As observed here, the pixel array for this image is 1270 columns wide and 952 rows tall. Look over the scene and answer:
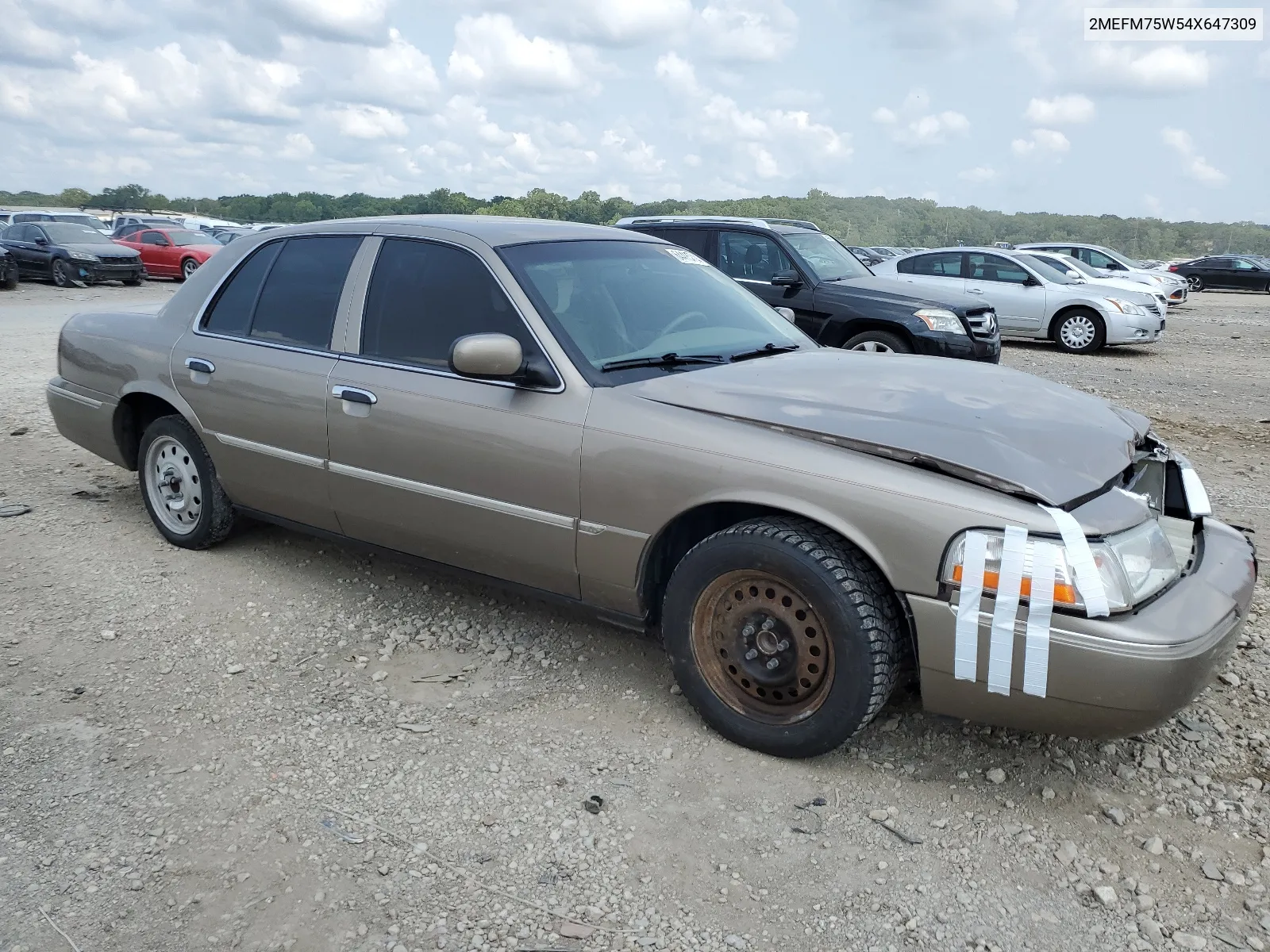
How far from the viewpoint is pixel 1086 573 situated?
2518 mm

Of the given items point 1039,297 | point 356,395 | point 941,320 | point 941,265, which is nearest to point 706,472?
point 356,395

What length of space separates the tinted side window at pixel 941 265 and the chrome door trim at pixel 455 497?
12296 mm

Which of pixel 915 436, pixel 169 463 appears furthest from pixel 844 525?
pixel 169 463

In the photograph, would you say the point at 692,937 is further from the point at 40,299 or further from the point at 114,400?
the point at 40,299

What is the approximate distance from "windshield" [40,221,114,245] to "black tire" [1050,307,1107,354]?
1974 centimetres

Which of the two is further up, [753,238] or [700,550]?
[753,238]

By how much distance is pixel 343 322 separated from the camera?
3.99 m

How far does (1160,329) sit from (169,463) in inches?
535

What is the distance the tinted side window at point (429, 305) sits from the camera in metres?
3.61

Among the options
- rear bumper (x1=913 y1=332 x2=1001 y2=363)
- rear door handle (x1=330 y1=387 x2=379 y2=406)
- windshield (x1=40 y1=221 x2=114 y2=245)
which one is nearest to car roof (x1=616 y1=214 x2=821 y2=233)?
rear bumper (x1=913 y1=332 x2=1001 y2=363)

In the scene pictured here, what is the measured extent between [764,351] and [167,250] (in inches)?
939

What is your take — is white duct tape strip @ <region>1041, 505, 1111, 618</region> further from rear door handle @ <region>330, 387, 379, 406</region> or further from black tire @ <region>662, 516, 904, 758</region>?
rear door handle @ <region>330, 387, 379, 406</region>

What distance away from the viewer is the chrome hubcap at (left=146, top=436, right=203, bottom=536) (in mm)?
4734

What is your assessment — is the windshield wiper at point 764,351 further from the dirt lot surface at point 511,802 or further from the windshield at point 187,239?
the windshield at point 187,239
